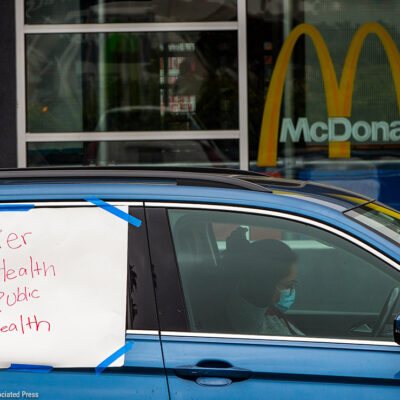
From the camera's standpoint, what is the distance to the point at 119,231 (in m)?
2.61

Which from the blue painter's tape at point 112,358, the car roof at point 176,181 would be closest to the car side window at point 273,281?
the car roof at point 176,181

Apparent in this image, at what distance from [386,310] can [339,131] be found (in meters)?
5.85

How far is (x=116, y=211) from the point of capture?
8.64 feet

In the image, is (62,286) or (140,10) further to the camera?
(140,10)

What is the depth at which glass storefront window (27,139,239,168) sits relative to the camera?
8.38 meters

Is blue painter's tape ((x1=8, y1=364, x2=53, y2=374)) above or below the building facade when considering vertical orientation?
below

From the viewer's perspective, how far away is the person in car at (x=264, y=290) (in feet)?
8.72

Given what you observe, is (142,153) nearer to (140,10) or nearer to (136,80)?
(136,80)

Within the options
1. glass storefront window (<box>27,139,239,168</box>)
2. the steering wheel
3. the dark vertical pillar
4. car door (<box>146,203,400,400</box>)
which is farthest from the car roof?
the dark vertical pillar

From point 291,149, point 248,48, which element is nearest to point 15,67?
point 248,48

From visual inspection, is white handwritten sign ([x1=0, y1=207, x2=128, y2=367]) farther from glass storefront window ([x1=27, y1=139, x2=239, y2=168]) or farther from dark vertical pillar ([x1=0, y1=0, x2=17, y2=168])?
dark vertical pillar ([x1=0, y1=0, x2=17, y2=168])

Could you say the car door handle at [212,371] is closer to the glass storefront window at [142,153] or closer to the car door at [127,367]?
the car door at [127,367]

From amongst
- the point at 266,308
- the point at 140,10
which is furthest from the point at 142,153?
the point at 266,308

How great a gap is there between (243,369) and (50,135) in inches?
252
